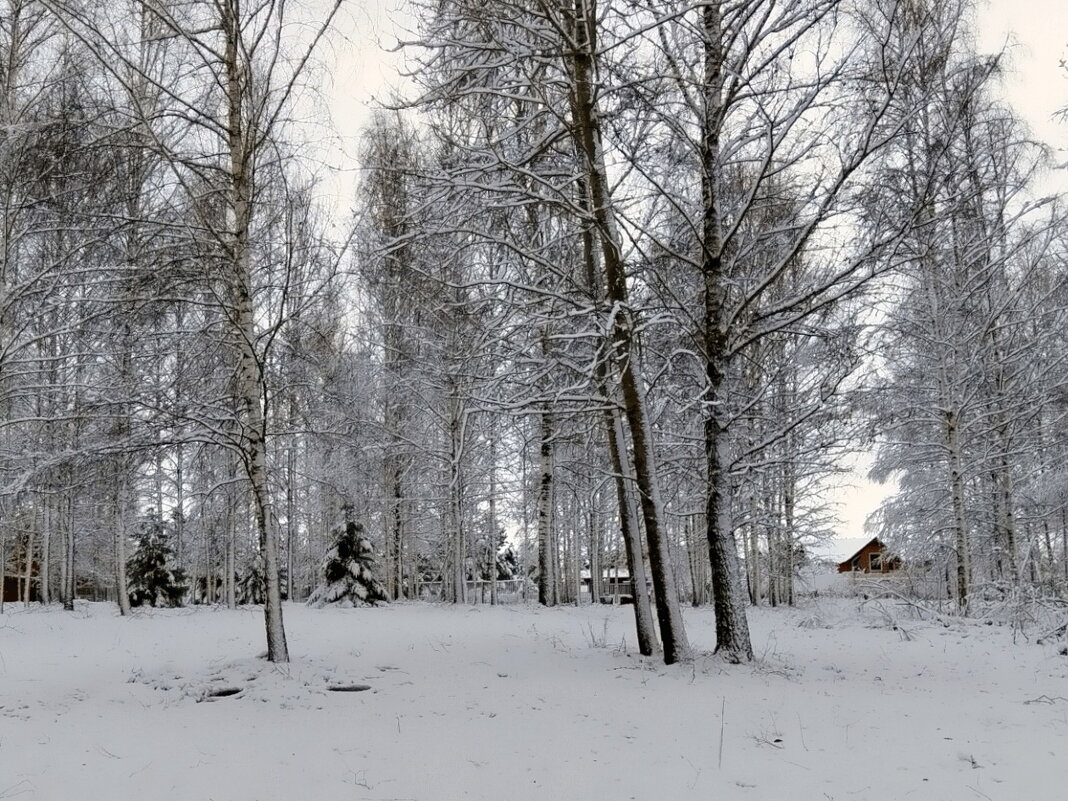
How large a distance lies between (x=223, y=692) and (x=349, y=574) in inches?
450

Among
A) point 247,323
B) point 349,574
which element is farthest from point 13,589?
point 247,323

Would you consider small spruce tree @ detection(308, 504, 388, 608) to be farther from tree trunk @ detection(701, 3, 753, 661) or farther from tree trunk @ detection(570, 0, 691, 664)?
tree trunk @ detection(701, 3, 753, 661)

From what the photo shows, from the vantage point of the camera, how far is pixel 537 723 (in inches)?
188

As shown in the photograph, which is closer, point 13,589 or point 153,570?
point 153,570

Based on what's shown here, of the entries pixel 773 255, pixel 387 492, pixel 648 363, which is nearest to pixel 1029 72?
pixel 773 255

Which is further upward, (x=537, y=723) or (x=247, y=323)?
(x=247, y=323)

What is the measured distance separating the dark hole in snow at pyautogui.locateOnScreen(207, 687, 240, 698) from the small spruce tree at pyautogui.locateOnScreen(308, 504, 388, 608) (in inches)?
435

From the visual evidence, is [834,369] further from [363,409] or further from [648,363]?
[363,409]

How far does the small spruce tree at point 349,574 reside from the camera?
1686 centimetres

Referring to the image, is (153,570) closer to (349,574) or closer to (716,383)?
(349,574)

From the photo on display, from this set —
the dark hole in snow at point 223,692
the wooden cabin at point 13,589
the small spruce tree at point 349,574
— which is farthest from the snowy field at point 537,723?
the wooden cabin at point 13,589

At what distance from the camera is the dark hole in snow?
5836mm

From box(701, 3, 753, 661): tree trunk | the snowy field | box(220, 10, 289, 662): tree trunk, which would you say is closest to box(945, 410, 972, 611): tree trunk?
the snowy field

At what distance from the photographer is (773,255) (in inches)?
351
